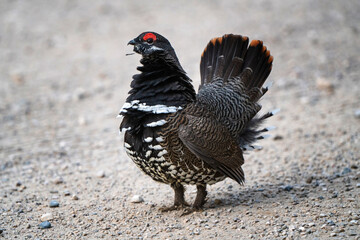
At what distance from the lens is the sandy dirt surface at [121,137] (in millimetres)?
5113

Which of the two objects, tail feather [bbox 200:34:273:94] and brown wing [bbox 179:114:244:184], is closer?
brown wing [bbox 179:114:244:184]

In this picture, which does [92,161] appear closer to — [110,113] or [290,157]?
[110,113]

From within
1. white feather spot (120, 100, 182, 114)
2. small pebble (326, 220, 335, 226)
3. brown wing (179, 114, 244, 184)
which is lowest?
small pebble (326, 220, 335, 226)

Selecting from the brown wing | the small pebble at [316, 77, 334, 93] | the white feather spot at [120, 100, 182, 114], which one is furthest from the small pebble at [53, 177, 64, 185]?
the small pebble at [316, 77, 334, 93]

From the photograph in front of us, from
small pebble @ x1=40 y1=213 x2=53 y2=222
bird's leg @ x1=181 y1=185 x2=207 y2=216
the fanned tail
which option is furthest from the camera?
the fanned tail

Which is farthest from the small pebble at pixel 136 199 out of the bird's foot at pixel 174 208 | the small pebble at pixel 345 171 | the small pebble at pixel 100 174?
the small pebble at pixel 345 171

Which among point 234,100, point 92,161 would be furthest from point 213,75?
point 92,161

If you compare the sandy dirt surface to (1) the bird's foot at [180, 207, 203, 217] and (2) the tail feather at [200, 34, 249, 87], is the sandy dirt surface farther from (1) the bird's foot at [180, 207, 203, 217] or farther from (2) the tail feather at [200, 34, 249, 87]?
(2) the tail feather at [200, 34, 249, 87]

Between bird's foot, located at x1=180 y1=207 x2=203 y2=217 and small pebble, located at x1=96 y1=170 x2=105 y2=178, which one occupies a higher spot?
small pebble, located at x1=96 y1=170 x2=105 y2=178

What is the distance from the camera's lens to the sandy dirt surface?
16.8 feet

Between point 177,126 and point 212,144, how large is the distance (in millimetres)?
480

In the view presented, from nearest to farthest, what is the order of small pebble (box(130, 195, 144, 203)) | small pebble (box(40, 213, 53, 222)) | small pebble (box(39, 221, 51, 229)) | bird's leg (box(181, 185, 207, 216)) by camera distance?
small pebble (box(39, 221, 51, 229)) → small pebble (box(40, 213, 53, 222)) → bird's leg (box(181, 185, 207, 216)) → small pebble (box(130, 195, 144, 203))

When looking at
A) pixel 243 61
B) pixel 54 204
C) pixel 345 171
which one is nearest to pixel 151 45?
pixel 243 61

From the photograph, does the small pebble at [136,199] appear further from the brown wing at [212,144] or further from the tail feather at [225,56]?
the tail feather at [225,56]
